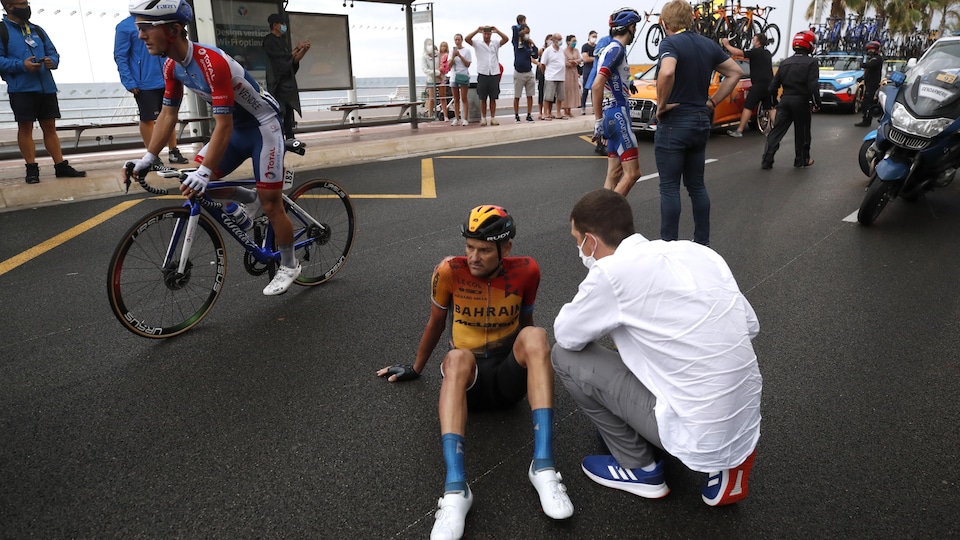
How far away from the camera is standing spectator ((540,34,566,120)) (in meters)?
15.3

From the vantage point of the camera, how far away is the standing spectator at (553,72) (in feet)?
50.3

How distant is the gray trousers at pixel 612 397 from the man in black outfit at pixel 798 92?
8555 mm

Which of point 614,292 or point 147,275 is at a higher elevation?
point 614,292

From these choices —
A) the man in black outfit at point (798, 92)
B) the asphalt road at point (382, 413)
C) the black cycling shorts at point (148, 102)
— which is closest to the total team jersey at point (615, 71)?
the asphalt road at point (382, 413)

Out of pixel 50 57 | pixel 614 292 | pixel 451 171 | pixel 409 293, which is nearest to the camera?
pixel 614 292

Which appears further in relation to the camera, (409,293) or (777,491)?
(409,293)

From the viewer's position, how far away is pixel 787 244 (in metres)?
6.02

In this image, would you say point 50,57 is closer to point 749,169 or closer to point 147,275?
point 147,275

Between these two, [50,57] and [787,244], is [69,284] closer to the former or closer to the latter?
[50,57]

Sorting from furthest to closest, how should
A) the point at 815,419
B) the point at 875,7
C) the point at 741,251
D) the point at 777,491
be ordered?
the point at 875,7, the point at 741,251, the point at 815,419, the point at 777,491

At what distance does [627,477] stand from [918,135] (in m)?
5.27

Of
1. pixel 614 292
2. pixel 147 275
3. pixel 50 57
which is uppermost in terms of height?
pixel 50 57

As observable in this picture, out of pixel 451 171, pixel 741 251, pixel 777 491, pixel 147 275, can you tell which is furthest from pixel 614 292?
pixel 451 171

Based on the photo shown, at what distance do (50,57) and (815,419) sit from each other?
8570 mm
